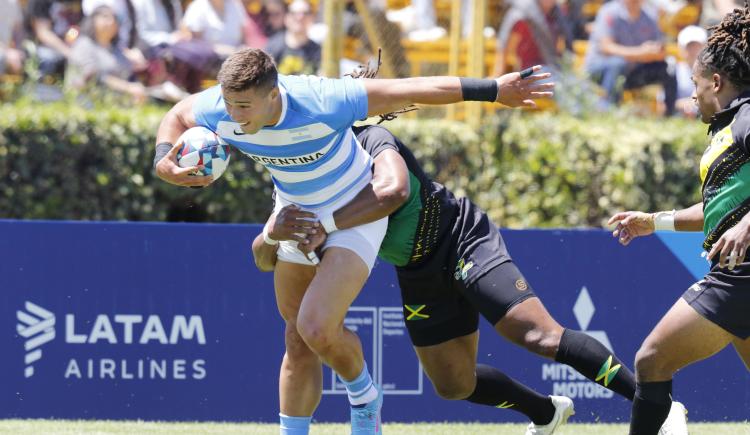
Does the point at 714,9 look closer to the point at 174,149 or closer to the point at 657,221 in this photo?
the point at 657,221

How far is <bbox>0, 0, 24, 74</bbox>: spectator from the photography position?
10711mm

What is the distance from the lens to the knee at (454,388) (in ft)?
18.9

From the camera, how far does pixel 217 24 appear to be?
35.9ft

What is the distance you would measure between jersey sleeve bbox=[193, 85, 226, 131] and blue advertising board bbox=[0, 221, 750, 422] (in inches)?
69.0

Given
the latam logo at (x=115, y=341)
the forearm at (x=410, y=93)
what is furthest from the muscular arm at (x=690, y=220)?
the latam logo at (x=115, y=341)

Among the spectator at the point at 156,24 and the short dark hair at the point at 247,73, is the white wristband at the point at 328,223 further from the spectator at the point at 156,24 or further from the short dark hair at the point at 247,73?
the spectator at the point at 156,24

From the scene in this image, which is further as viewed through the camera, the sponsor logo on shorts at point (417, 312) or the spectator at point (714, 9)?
the spectator at point (714, 9)

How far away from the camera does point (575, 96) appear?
35.3 ft

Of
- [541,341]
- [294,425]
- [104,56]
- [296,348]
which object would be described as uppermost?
[104,56]

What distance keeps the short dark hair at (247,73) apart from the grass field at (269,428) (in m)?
2.40

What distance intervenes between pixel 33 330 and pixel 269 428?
1.49 meters

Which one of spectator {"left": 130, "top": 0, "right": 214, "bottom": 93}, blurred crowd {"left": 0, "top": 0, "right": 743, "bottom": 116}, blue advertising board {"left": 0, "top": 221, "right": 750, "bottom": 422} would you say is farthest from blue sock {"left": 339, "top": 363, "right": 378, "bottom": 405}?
spectator {"left": 130, "top": 0, "right": 214, "bottom": 93}

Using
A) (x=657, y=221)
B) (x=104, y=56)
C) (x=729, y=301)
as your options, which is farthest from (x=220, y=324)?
(x=104, y=56)

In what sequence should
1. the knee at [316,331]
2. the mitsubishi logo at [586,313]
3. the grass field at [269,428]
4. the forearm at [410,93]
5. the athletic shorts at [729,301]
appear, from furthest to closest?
the mitsubishi logo at [586,313], the grass field at [269,428], the forearm at [410,93], the knee at [316,331], the athletic shorts at [729,301]
